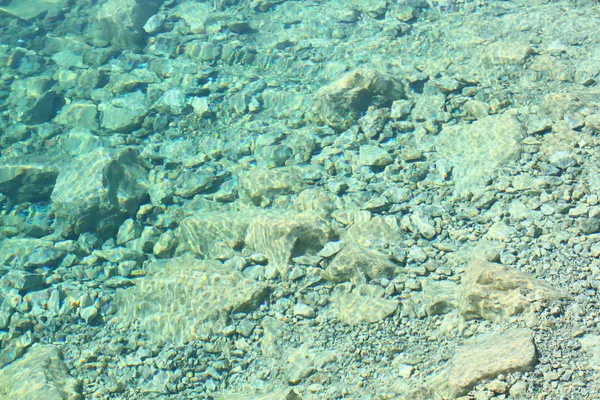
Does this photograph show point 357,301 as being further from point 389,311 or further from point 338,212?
point 338,212

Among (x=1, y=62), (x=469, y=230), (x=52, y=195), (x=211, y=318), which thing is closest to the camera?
(x=211, y=318)

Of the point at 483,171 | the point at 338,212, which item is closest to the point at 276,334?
the point at 338,212

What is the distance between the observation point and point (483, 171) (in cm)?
480

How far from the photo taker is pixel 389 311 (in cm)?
375

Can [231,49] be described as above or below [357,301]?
above

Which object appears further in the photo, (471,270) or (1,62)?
(1,62)

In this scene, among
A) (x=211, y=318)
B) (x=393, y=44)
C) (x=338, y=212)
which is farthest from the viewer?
(x=393, y=44)

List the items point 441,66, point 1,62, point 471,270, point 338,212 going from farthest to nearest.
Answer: point 1,62
point 441,66
point 338,212
point 471,270

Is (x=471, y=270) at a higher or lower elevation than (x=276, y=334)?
higher

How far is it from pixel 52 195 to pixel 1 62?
3.25m

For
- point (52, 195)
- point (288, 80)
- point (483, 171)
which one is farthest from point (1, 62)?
point (483, 171)

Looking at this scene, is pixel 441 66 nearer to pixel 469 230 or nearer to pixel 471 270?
pixel 469 230

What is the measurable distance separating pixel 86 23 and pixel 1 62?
1.37 meters

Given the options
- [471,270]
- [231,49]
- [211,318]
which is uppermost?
[231,49]
